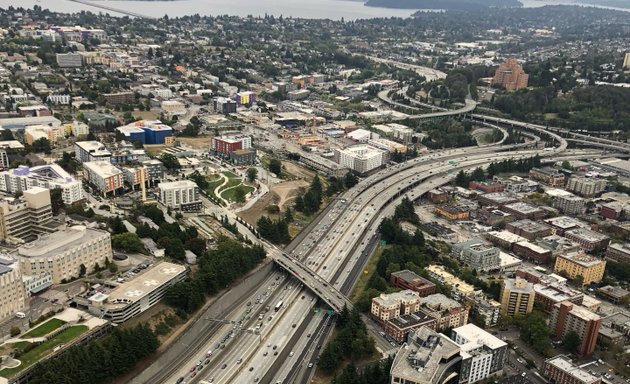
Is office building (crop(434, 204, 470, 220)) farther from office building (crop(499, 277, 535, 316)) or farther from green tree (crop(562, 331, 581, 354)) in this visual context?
green tree (crop(562, 331, 581, 354))

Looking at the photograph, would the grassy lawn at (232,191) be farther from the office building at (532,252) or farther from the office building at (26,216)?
the office building at (532,252)

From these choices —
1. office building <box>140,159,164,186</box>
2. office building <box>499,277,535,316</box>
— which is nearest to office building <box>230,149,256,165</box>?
office building <box>140,159,164,186</box>

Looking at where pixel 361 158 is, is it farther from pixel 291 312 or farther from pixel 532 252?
pixel 291 312

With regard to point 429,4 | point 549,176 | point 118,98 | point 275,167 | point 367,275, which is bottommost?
point 367,275

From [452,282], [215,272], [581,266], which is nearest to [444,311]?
[452,282]

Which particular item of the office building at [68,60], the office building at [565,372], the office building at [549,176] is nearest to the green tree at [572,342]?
the office building at [565,372]

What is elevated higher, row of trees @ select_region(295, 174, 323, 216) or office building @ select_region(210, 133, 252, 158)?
office building @ select_region(210, 133, 252, 158)
